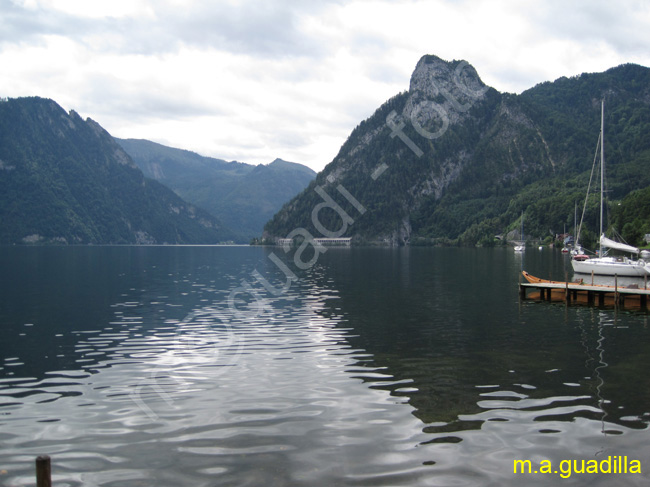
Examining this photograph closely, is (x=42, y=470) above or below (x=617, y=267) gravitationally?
above

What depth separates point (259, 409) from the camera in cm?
1752

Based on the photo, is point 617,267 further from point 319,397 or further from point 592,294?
point 319,397

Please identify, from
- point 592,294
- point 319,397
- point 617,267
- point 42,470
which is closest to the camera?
point 42,470

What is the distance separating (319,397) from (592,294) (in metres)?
37.1

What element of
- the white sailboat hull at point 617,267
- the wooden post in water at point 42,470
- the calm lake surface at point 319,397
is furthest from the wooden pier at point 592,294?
the wooden post in water at point 42,470

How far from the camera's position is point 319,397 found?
1880 centimetres

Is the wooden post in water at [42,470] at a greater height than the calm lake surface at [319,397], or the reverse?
the wooden post in water at [42,470]

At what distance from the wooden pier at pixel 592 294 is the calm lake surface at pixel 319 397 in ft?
20.8

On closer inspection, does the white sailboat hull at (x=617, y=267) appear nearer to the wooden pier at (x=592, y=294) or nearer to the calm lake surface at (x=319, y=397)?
the wooden pier at (x=592, y=294)

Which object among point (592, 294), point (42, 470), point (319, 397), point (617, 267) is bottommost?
point (319, 397)

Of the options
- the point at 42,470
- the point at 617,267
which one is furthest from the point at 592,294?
the point at 42,470

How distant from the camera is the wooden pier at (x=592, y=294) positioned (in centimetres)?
4478

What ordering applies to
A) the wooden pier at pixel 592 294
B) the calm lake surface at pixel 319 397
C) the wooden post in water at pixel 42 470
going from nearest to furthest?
1. the wooden post in water at pixel 42 470
2. the calm lake surface at pixel 319 397
3. the wooden pier at pixel 592 294

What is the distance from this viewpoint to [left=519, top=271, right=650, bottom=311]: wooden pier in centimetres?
4478
